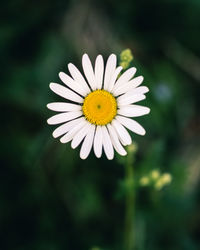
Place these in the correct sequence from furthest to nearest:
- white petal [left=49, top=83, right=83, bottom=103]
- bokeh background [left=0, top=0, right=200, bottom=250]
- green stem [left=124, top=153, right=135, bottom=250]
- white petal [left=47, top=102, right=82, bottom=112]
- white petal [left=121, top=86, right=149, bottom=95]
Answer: bokeh background [left=0, top=0, right=200, bottom=250] < green stem [left=124, top=153, right=135, bottom=250] < white petal [left=49, top=83, right=83, bottom=103] < white petal [left=47, top=102, right=82, bottom=112] < white petal [left=121, top=86, right=149, bottom=95]

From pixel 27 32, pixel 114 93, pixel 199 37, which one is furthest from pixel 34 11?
pixel 114 93

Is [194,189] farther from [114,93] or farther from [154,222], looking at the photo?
[114,93]

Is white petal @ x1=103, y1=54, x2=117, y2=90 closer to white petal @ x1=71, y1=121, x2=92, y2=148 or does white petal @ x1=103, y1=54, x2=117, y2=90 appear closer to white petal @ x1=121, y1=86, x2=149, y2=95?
white petal @ x1=121, y1=86, x2=149, y2=95

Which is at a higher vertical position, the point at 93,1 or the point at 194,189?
the point at 93,1

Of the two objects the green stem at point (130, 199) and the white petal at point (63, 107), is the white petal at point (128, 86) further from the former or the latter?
the green stem at point (130, 199)

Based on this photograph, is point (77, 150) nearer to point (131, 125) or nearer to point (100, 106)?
point (100, 106)

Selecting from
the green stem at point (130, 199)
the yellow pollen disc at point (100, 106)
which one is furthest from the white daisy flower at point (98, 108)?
the green stem at point (130, 199)

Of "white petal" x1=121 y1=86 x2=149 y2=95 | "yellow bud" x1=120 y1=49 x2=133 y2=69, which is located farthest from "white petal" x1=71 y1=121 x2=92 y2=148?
"yellow bud" x1=120 y1=49 x2=133 y2=69
